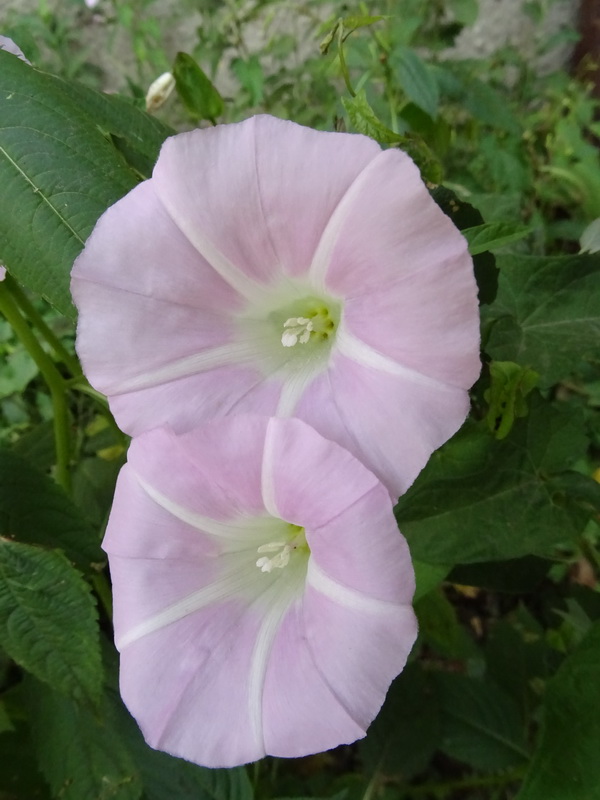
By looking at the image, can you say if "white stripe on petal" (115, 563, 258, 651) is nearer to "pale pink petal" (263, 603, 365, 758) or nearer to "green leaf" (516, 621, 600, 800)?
"pale pink petal" (263, 603, 365, 758)

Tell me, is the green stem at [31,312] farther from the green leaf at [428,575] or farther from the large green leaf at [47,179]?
the green leaf at [428,575]

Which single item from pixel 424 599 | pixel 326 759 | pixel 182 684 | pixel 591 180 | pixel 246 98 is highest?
pixel 182 684

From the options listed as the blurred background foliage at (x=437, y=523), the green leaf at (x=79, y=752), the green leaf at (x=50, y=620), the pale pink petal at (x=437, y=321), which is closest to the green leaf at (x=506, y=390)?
the blurred background foliage at (x=437, y=523)

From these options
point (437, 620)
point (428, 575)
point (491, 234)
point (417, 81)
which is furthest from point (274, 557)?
point (417, 81)

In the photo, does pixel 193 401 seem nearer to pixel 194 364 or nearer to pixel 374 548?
pixel 194 364

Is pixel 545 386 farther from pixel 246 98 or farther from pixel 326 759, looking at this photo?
pixel 246 98

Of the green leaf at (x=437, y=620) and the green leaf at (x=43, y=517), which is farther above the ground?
the green leaf at (x=43, y=517)

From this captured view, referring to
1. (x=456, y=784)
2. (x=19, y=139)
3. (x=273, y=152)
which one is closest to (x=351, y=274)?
(x=273, y=152)

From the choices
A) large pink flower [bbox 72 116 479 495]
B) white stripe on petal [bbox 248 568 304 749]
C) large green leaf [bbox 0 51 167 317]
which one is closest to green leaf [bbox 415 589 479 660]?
white stripe on petal [bbox 248 568 304 749]
